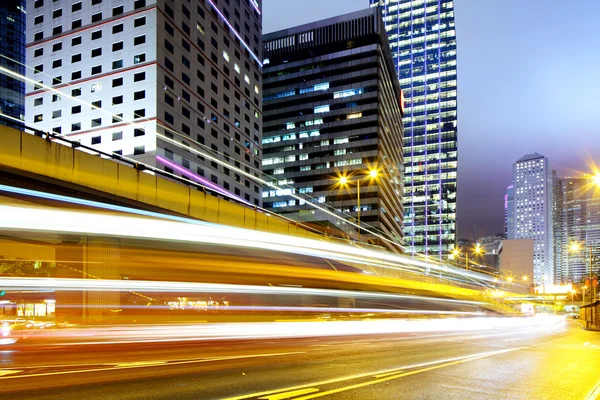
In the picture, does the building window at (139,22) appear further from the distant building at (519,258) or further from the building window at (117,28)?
the distant building at (519,258)

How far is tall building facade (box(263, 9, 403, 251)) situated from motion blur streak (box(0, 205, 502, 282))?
3866 inches

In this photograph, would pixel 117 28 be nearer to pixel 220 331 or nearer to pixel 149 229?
pixel 149 229

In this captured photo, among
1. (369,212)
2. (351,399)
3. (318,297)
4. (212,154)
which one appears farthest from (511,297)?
(351,399)

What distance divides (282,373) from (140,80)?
2819 inches

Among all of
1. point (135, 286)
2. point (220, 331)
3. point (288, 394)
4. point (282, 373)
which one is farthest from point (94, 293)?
point (288, 394)

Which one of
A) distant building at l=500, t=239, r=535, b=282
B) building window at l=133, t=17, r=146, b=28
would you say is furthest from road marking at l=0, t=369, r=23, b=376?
distant building at l=500, t=239, r=535, b=282

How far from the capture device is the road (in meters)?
8.70

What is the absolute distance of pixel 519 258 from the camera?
132 m

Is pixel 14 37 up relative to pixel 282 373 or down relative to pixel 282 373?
up

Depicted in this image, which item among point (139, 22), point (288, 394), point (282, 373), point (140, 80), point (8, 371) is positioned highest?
point (139, 22)

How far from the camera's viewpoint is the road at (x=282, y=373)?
28.5ft

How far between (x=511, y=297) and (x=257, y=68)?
7784 centimetres

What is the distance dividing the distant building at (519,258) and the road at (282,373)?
12344cm

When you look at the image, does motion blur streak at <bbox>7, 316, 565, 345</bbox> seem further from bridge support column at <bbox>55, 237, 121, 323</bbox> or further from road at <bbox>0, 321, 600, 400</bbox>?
bridge support column at <bbox>55, 237, 121, 323</bbox>
